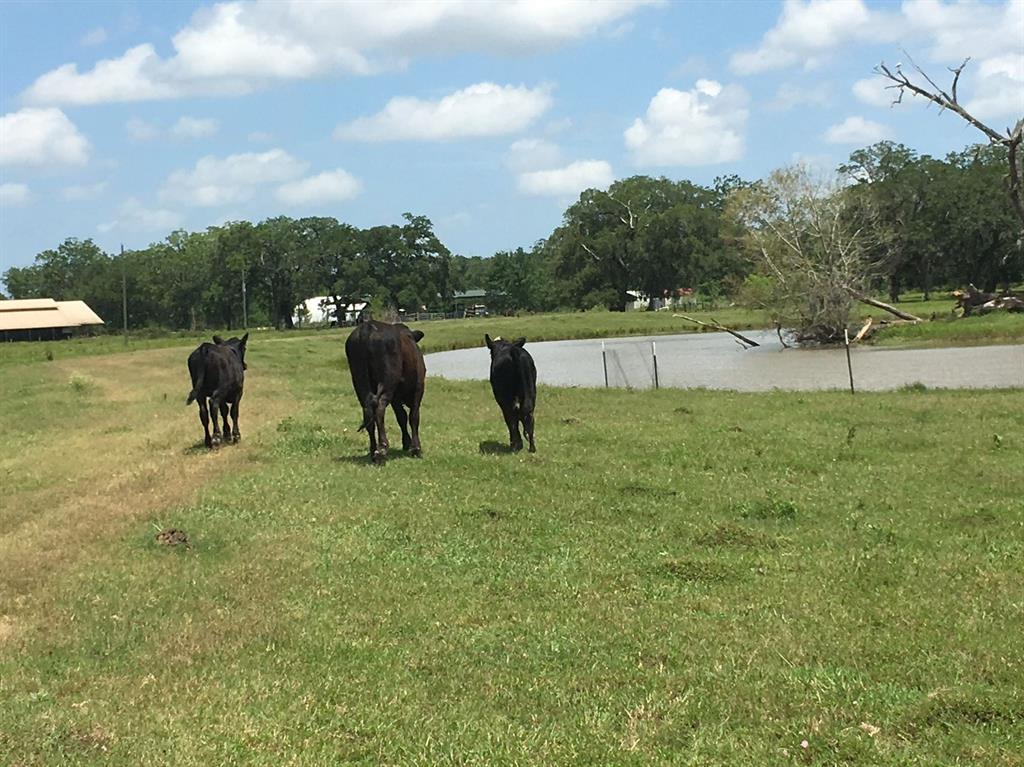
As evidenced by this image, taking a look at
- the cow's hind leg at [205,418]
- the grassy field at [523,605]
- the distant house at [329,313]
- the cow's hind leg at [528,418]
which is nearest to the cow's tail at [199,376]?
the cow's hind leg at [205,418]

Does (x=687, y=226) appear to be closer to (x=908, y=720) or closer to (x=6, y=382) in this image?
(x=6, y=382)

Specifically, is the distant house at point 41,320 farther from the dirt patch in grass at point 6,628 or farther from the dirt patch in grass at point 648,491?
the dirt patch in grass at point 6,628

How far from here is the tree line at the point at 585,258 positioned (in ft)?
275

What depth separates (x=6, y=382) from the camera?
35656 mm

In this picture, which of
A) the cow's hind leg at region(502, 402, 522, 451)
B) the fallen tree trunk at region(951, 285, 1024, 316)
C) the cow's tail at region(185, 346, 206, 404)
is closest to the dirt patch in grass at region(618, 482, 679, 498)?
the cow's hind leg at region(502, 402, 522, 451)

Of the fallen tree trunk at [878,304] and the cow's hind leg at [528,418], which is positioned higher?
the fallen tree trunk at [878,304]

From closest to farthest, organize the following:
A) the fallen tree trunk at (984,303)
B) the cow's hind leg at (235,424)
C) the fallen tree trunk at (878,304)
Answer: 1. the cow's hind leg at (235,424)
2. the fallen tree trunk at (878,304)
3. the fallen tree trunk at (984,303)

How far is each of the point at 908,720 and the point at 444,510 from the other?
6.18 meters

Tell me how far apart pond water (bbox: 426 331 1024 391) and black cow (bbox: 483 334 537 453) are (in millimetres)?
14831

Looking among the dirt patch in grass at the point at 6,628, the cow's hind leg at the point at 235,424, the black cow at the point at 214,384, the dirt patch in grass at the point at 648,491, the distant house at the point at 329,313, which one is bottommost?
the dirt patch in grass at the point at 648,491

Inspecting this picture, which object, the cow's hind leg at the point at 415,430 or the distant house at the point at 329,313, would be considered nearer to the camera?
the cow's hind leg at the point at 415,430

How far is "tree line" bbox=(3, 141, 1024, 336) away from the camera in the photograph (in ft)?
275

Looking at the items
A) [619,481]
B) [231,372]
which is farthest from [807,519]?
[231,372]

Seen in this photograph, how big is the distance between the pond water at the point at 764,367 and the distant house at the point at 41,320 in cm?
5426
